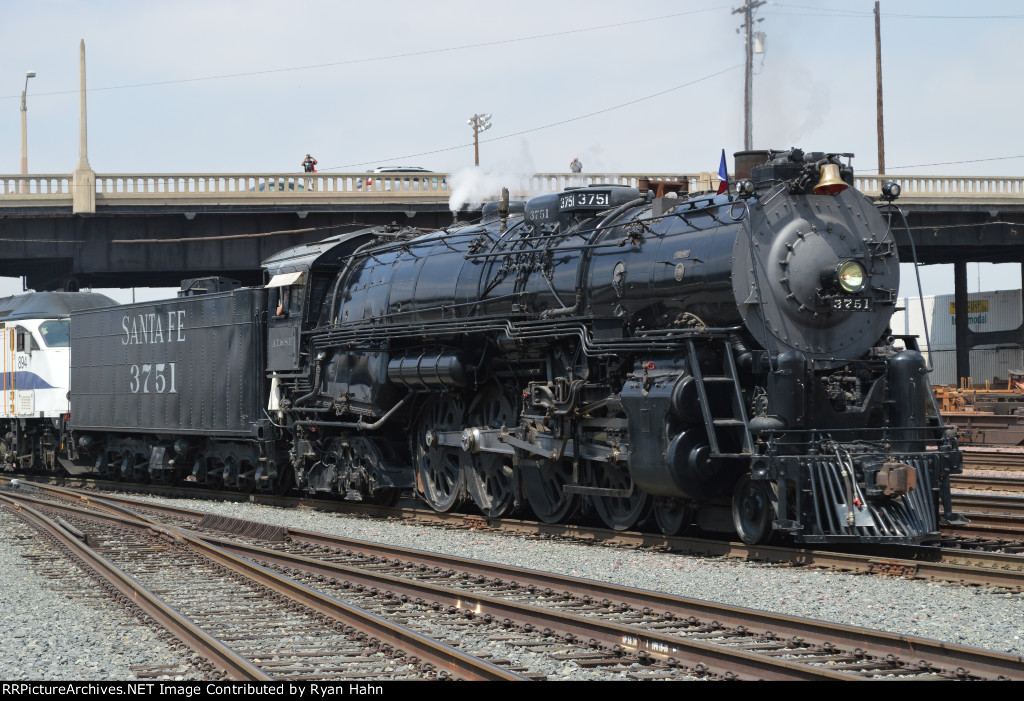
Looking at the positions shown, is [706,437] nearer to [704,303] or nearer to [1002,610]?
[704,303]

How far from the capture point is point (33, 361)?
25.2 m

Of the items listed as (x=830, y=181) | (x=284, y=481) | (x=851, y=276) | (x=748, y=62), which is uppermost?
(x=748, y=62)

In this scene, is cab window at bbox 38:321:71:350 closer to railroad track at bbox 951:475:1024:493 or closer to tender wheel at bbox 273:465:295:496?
tender wheel at bbox 273:465:295:496

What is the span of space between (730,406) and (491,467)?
12.6ft

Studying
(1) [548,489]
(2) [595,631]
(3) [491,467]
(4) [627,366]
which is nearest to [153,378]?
(3) [491,467]

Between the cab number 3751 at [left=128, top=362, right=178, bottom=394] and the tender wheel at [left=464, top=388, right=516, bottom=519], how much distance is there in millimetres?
7732

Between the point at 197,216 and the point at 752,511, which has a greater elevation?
the point at 197,216

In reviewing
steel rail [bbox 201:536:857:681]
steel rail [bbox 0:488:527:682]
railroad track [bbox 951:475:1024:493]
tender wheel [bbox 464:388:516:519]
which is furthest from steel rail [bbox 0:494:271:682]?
railroad track [bbox 951:475:1024:493]

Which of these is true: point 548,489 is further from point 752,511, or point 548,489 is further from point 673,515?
point 752,511

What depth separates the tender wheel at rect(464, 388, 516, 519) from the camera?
14039 millimetres

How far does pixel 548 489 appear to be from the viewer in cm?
1352

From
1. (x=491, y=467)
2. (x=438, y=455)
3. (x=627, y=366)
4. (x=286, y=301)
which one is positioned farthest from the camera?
(x=286, y=301)

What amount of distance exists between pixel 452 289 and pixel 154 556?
4.75 m

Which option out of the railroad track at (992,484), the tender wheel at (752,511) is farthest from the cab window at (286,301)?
the railroad track at (992,484)
